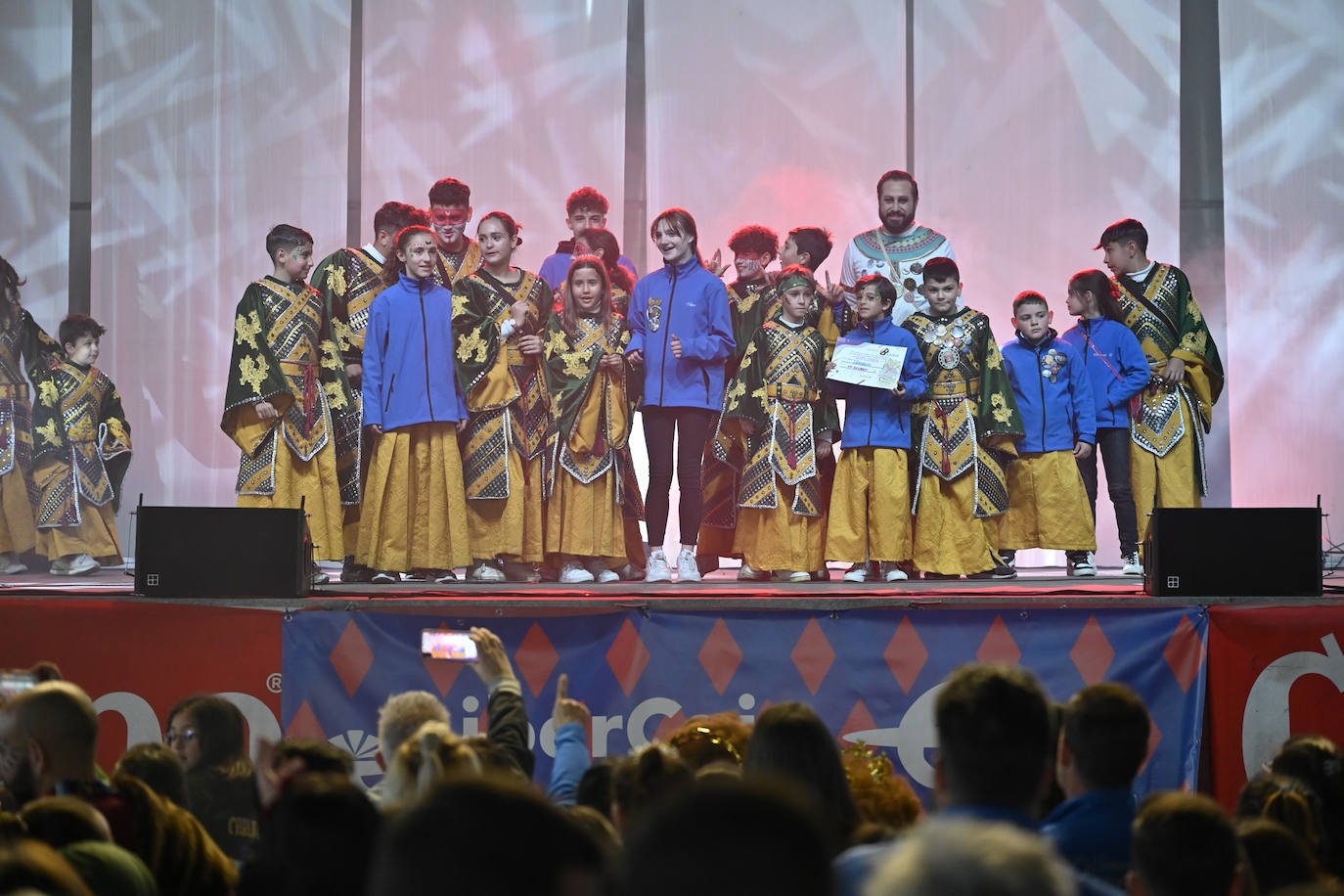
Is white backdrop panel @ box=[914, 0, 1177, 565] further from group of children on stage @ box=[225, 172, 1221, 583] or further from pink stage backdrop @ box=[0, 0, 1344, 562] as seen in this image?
group of children on stage @ box=[225, 172, 1221, 583]

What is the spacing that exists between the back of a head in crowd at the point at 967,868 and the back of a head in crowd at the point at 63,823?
4.39ft

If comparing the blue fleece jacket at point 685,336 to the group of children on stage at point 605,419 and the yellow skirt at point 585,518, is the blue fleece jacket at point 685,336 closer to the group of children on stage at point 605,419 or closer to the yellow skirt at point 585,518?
the group of children on stage at point 605,419

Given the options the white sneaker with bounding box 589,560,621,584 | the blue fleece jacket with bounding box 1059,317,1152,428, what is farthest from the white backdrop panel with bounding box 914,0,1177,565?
the white sneaker with bounding box 589,560,621,584

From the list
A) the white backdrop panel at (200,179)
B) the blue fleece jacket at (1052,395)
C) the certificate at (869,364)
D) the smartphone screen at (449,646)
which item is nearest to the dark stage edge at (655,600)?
the smartphone screen at (449,646)

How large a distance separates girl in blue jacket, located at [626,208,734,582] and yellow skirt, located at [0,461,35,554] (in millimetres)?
3140

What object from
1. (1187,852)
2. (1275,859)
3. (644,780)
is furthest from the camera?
(644,780)

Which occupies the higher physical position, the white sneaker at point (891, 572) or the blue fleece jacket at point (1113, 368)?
the blue fleece jacket at point (1113, 368)

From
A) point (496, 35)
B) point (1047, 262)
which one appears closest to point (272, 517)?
point (496, 35)

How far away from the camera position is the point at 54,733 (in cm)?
240

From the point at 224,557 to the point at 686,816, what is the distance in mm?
4321

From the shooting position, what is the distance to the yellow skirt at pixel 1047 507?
6574mm

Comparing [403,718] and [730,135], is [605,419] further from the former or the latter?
[403,718]

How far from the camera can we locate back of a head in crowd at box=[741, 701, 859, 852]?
2.42m

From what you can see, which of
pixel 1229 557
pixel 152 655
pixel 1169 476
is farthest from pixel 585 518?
pixel 1169 476
